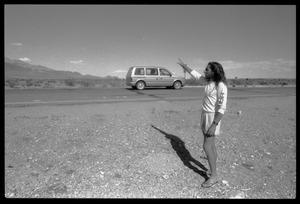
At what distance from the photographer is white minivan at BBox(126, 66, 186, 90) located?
16.2 m

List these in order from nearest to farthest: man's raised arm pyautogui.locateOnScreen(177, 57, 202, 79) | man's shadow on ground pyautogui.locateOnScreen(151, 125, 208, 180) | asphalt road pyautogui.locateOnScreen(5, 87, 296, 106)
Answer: man's raised arm pyautogui.locateOnScreen(177, 57, 202, 79), man's shadow on ground pyautogui.locateOnScreen(151, 125, 208, 180), asphalt road pyautogui.locateOnScreen(5, 87, 296, 106)

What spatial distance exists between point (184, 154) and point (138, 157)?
0.97m

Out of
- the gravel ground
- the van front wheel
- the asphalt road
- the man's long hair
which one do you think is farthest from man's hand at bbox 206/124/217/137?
the van front wheel

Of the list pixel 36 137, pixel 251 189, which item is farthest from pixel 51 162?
pixel 251 189

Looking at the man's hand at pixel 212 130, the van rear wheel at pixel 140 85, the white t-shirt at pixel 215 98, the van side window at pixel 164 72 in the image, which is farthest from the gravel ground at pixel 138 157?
the van side window at pixel 164 72

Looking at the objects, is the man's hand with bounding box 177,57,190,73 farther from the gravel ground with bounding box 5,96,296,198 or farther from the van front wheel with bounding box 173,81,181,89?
the van front wheel with bounding box 173,81,181,89

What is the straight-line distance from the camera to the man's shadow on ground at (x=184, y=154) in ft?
11.6

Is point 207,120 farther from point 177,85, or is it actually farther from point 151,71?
point 177,85

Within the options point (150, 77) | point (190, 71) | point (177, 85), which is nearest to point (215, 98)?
point (190, 71)

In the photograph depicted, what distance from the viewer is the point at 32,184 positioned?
2.98 m

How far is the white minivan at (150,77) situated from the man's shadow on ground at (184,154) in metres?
11.2

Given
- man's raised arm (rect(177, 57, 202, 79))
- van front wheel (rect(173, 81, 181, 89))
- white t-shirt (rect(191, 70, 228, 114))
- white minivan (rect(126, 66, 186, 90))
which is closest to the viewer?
white t-shirt (rect(191, 70, 228, 114))
